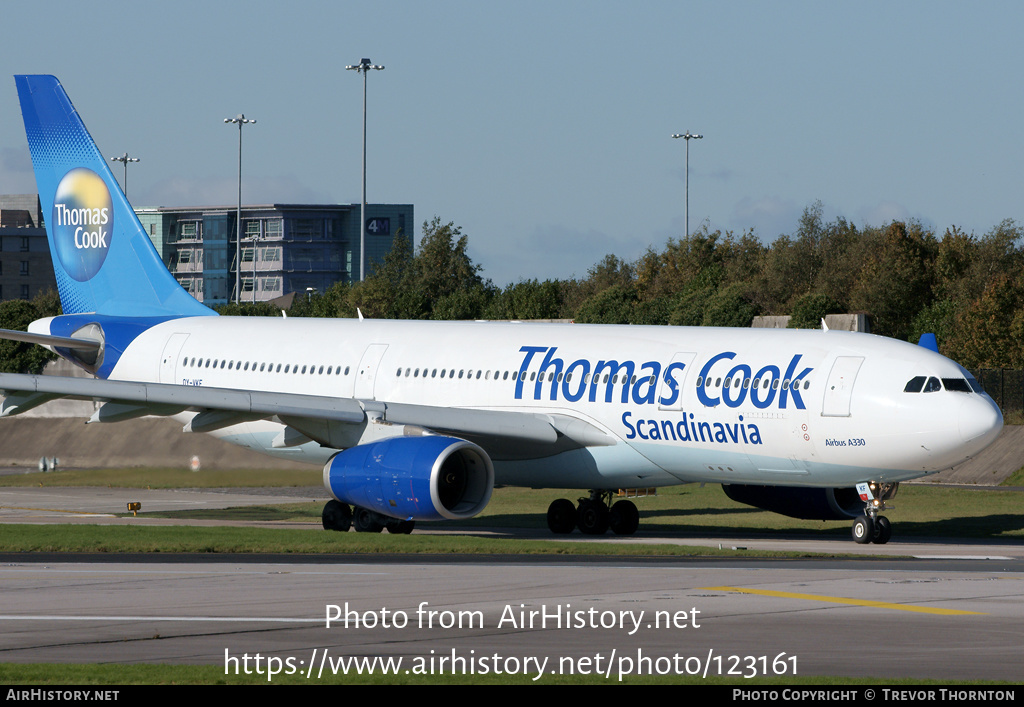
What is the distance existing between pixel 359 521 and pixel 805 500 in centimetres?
841

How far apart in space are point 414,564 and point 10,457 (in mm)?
18669

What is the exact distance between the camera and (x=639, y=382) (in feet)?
87.6

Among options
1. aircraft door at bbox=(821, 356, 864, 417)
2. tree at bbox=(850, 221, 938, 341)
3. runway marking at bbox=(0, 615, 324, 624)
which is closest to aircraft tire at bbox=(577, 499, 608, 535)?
aircraft door at bbox=(821, 356, 864, 417)

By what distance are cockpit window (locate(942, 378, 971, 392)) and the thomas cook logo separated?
2066cm

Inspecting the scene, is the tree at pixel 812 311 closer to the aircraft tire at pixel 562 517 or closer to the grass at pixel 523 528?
the grass at pixel 523 528

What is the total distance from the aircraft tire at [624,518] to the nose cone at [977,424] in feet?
23.7

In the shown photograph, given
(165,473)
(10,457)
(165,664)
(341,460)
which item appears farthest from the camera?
(10,457)

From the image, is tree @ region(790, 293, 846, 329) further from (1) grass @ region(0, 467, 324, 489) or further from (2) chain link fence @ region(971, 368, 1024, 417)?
(1) grass @ region(0, 467, 324, 489)

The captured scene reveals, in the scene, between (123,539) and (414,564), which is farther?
(123,539)

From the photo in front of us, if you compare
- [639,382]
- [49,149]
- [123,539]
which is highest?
[49,149]

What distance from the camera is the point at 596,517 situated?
29.1 metres

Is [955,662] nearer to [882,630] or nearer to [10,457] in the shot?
[882,630]

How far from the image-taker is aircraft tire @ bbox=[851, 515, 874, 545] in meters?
25.6

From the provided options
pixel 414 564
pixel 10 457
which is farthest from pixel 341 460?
pixel 10 457
